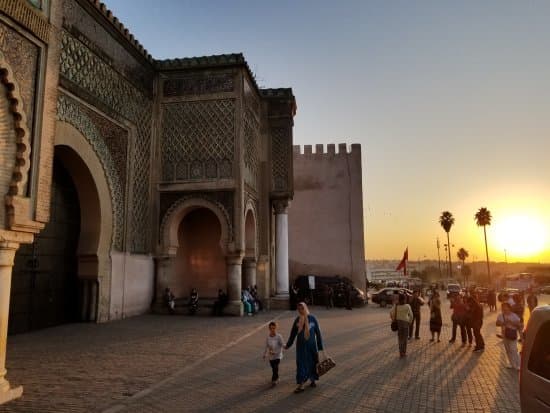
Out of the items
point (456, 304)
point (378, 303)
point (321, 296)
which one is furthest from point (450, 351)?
point (378, 303)

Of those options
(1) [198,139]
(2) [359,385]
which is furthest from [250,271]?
(2) [359,385]

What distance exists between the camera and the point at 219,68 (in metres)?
16.2

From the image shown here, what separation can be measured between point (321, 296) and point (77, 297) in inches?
553

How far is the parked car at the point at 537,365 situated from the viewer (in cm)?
313

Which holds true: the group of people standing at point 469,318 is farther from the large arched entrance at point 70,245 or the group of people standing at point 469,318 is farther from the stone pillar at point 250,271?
the large arched entrance at point 70,245

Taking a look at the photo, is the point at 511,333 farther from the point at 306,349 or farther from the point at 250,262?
the point at 250,262

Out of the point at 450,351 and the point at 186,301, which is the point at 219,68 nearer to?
the point at 186,301

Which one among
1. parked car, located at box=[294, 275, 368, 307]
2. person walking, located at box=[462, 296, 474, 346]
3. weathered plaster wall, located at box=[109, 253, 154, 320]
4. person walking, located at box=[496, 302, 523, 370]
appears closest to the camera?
person walking, located at box=[496, 302, 523, 370]

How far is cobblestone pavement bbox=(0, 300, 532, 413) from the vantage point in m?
5.36

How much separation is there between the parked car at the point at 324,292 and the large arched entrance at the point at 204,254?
558cm

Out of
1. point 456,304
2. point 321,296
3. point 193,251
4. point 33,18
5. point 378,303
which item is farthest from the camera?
point 378,303

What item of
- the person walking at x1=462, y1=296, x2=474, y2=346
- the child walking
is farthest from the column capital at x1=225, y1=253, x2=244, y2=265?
the child walking

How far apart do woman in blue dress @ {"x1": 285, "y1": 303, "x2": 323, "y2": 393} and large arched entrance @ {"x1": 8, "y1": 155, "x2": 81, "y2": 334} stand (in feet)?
25.2

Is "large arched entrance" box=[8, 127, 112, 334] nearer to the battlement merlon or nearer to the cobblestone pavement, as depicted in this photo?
the cobblestone pavement
